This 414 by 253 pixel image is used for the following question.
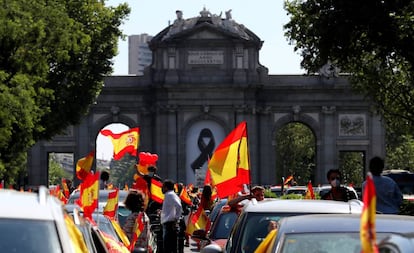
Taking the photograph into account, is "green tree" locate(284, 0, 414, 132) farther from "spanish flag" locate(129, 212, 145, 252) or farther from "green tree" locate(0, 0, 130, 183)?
"spanish flag" locate(129, 212, 145, 252)

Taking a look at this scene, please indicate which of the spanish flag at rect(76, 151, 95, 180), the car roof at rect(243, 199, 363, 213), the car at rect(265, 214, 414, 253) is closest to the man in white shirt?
the spanish flag at rect(76, 151, 95, 180)

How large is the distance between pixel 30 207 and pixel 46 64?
1334 inches

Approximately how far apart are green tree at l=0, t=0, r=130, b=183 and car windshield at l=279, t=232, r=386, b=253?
26018 mm

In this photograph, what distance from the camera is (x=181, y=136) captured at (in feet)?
267

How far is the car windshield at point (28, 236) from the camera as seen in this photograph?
272 inches

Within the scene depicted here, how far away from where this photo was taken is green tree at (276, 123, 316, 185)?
109000mm

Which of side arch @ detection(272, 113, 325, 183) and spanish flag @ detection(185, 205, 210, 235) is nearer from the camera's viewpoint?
spanish flag @ detection(185, 205, 210, 235)

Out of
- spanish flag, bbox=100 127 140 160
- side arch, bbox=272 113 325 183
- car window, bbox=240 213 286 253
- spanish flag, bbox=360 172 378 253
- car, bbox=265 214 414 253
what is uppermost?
side arch, bbox=272 113 325 183

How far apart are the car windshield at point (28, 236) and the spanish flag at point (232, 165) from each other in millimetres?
9777

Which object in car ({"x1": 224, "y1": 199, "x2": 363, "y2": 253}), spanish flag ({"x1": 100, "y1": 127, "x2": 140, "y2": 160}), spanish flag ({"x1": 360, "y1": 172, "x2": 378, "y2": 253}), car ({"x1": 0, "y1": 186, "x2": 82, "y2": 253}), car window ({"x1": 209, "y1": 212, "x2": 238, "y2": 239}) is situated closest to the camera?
spanish flag ({"x1": 360, "y1": 172, "x2": 378, "y2": 253})

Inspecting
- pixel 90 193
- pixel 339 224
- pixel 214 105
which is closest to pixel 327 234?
pixel 339 224

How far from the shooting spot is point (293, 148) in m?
109

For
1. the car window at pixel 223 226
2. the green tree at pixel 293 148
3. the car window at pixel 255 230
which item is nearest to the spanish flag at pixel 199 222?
the car window at pixel 223 226

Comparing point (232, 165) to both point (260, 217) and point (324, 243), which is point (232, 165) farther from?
point (324, 243)
